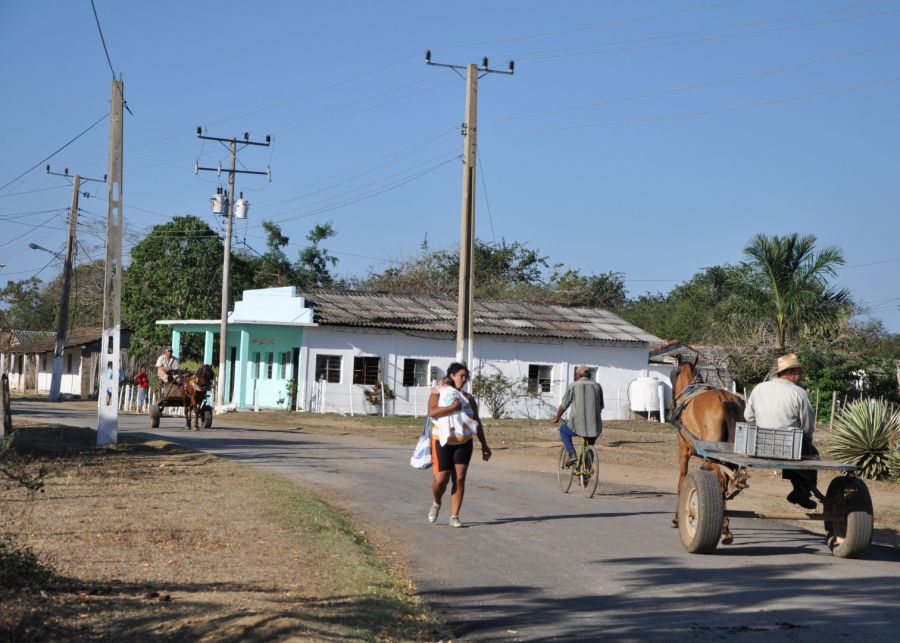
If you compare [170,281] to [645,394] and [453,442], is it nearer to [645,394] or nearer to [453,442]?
[645,394]

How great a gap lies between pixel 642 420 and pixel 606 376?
2.46 m

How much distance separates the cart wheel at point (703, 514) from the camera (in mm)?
10008

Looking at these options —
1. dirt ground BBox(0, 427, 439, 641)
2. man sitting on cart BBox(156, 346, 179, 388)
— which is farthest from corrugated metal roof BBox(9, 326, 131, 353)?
dirt ground BBox(0, 427, 439, 641)

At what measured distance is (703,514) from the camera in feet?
32.9

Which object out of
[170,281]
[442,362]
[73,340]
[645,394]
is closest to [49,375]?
[73,340]

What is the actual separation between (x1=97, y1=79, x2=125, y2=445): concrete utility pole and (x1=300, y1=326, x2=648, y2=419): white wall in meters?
18.4

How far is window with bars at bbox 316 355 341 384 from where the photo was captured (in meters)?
39.1

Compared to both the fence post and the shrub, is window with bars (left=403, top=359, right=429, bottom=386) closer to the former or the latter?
the fence post

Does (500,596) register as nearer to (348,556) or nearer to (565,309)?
(348,556)

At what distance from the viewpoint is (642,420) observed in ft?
139

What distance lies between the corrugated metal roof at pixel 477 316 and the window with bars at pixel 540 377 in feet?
4.36

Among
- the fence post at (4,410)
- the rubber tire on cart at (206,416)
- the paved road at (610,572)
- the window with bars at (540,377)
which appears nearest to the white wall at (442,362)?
the window with bars at (540,377)

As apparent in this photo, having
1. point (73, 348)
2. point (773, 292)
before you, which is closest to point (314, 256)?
point (73, 348)

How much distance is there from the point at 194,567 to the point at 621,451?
1802cm
